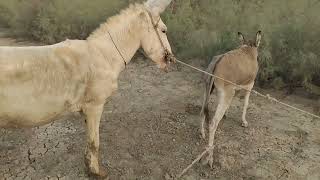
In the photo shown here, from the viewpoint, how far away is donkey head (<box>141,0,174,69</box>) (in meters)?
4.44

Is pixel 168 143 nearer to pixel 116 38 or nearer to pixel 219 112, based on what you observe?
pixel 219 112

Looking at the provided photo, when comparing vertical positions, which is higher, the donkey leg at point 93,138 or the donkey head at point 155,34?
the donkey head at point 155,34

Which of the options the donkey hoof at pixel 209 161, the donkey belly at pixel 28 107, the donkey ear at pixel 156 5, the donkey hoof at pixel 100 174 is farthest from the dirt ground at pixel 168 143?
the donkey ear at pixel 156 5

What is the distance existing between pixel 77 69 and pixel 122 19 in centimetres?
74

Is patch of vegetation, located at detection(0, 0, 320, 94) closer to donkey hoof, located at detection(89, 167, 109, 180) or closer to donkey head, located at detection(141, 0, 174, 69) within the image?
donkey head, located at detection(141, 0, 174, 69)

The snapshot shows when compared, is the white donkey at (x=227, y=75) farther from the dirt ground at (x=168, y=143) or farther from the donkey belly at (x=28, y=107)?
the donkey belly at (x=28, y=107)

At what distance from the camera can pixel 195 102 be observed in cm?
723

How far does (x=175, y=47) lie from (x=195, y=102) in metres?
2.06

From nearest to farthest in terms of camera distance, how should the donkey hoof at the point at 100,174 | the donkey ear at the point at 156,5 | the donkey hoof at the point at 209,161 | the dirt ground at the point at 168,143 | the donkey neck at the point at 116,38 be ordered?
the donkey ear at the point at 156,5 < the donkey neck at the point at 116,38 < the donkey hoof at the point at 100,174 < the dirt ground at the point at 168,143 < the donkey hoof at the point at 209,161

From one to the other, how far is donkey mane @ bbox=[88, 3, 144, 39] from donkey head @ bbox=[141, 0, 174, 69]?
0.09m

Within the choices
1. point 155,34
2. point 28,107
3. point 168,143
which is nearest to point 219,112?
point 168,143

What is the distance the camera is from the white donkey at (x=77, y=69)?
13.3 ft

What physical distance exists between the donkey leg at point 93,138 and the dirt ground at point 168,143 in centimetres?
31

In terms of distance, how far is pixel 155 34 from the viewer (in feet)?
15.0
